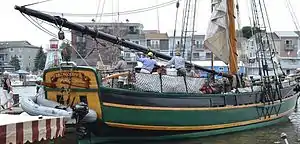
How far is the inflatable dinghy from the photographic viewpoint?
461 inches

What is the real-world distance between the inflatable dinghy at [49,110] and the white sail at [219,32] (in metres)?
7.05

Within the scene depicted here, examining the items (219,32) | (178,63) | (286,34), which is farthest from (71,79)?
(286,34)

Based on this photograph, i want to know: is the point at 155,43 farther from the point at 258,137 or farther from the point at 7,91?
the point at 258,137

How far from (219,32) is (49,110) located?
27.0ft

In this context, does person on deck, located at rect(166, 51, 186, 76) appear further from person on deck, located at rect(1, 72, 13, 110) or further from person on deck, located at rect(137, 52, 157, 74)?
person on deck, located at rect(1, 72, 13, 110)

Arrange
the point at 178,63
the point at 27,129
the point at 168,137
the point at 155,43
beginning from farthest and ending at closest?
the point at 155,43 < the point at 178,63 < the point at 168,137 < the point at 27,129

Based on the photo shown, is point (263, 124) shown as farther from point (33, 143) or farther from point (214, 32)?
point (33, 143)

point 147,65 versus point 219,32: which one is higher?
point 219,32

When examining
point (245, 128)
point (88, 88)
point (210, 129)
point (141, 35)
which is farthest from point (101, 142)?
point (141, 35)

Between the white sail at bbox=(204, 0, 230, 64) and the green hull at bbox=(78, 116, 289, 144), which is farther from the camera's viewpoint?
the white sail at bbox=(204, 0, 230, 64)

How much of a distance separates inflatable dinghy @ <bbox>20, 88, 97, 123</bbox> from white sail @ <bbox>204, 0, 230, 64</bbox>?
7.05 m

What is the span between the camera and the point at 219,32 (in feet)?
57.8

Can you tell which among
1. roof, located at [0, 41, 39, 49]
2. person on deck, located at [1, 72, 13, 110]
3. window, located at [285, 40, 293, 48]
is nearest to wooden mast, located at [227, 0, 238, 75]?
person on deck, located at [1, 72, 13, 110]

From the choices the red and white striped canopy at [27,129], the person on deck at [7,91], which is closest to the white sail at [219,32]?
the person on deck at [7,91]
